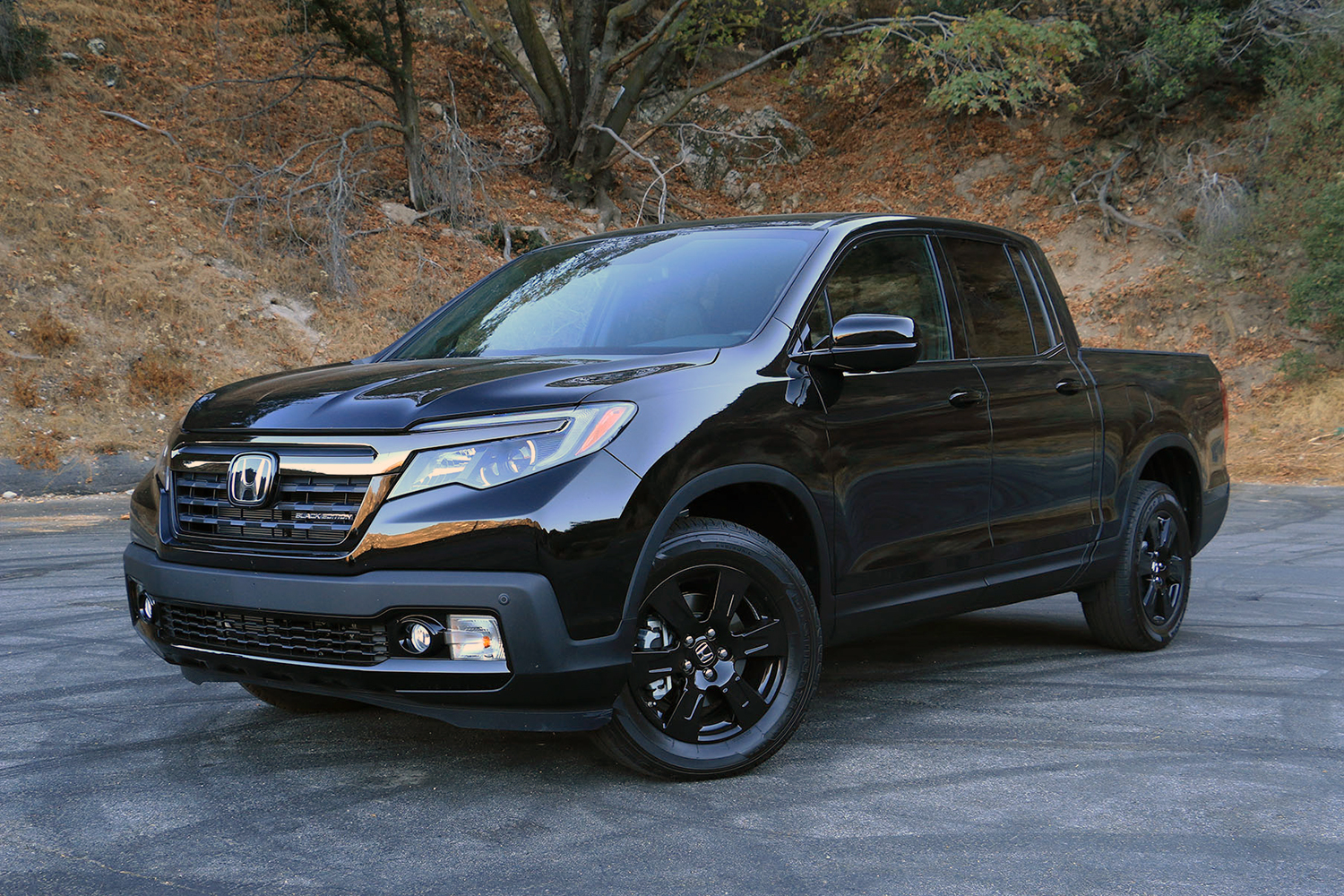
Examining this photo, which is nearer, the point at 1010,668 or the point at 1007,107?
the point at 1010,668

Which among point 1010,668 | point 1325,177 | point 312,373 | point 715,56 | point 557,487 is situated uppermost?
point 715,56

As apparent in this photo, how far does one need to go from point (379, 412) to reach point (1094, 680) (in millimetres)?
3393

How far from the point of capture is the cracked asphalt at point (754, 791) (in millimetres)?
3203

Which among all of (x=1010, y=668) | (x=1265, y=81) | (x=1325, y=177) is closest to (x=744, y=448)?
(x=1010, y=668)

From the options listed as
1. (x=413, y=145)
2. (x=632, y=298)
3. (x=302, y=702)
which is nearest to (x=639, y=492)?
(x=632, y=298)

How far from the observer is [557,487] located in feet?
11.4

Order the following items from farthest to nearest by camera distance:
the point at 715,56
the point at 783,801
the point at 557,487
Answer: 1. the point at 715,56
2. the point at 783,801
3. the point at 557,487

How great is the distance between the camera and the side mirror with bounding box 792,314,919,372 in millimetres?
4223

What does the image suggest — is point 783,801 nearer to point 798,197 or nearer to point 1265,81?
point 1265,81

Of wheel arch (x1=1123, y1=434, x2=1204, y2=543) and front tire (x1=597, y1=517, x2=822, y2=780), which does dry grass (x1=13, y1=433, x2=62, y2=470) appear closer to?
wheel arch (x1=1123, y1=434, x2=1204, y2=543)

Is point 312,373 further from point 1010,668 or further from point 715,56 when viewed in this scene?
point 715,56

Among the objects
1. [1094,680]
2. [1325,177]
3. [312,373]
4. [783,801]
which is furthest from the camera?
[1325,177]

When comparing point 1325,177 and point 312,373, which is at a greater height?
point 1325,177

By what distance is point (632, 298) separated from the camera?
475cm
